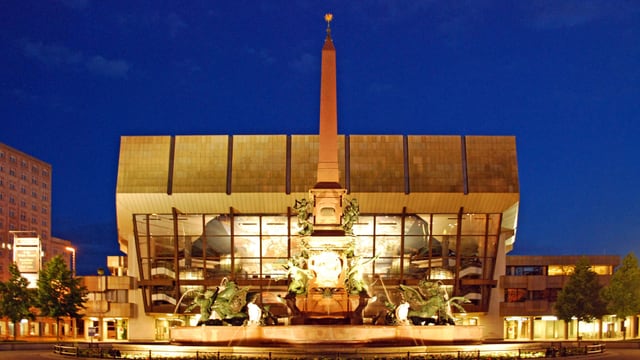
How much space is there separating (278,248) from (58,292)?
58.6 ft

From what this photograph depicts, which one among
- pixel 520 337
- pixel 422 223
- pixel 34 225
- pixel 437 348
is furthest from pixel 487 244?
pixel 34 225

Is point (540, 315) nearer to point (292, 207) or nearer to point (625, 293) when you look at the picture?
point (625, 293)

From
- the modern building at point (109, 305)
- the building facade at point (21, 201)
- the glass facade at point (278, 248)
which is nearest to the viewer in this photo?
Result: the glass facade at point (278, 248)

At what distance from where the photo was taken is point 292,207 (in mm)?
64375

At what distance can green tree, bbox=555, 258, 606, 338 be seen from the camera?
6444 cm

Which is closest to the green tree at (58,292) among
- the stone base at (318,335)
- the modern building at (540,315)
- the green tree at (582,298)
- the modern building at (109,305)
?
the modern building at (109,305)

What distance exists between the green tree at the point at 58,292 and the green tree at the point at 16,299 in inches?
51.3

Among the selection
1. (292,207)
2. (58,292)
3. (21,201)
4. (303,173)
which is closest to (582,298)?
(292,207)

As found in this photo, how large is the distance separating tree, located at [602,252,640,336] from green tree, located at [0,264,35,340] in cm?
4561

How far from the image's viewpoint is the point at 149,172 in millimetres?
64625

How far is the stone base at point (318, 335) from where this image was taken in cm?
3709

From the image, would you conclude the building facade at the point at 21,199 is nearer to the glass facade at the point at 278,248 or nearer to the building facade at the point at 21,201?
the building facade at the point at 21,201

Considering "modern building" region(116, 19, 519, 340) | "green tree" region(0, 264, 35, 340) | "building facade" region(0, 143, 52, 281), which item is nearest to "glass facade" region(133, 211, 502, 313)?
"modern building" region(116, 19, 519, 340)

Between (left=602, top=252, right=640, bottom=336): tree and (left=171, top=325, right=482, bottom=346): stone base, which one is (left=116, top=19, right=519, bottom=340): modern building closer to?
(left=602, top=252, right=640, bottom=336): tree
